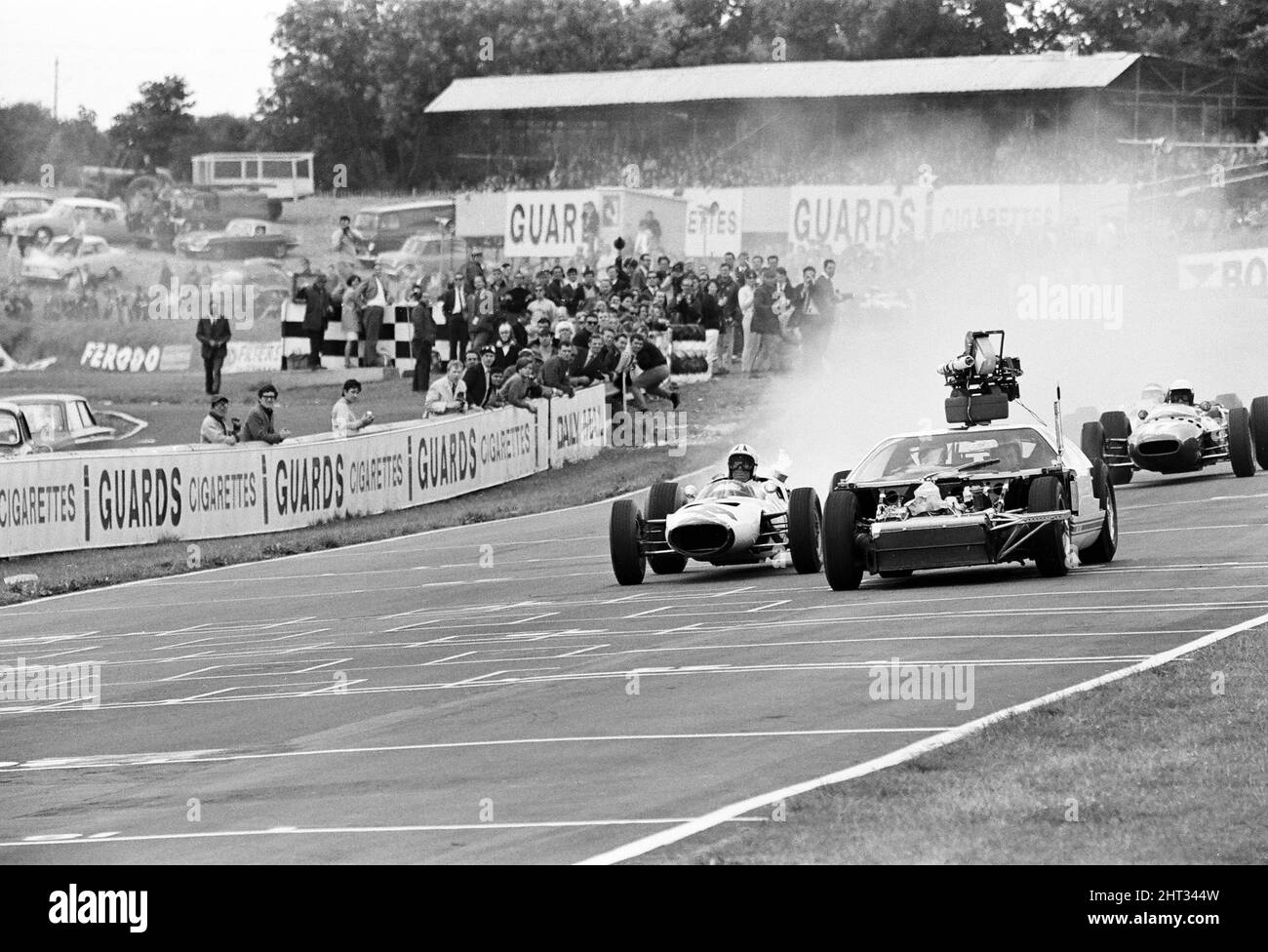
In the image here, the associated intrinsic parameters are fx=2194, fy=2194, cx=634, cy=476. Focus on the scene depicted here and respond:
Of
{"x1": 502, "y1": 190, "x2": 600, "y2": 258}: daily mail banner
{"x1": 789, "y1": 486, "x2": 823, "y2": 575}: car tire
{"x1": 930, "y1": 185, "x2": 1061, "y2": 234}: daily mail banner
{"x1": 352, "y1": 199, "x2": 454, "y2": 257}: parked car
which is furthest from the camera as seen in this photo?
{"x1": 352, "y1": 199, "x2": 454, "y2": 257}: parked car

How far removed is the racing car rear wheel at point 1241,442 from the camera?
24.3m

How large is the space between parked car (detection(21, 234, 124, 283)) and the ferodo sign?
26.1 m

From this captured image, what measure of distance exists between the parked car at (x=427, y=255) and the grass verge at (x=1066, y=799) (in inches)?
1744

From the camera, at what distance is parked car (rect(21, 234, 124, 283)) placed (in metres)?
54.4

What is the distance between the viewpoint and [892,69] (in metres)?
57.1

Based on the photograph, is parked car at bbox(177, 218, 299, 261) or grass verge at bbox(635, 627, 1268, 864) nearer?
grass verge at bbox(635, 627, 1268, 864)

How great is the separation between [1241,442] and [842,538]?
8.99 m

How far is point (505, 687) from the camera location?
13.6 meters

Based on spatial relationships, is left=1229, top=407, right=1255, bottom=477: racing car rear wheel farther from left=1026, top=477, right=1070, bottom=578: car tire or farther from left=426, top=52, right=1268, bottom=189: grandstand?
left=426, top=52, right=1268, bottom=189: grandstand

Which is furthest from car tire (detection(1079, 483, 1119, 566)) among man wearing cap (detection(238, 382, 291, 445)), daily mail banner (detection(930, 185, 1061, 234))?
daily mail banner (detection(930, 185, 1061, 234))

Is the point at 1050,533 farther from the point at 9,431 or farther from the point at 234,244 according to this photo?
the point at 234,244

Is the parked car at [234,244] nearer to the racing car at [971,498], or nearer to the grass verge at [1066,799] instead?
the racing car at [971,498]

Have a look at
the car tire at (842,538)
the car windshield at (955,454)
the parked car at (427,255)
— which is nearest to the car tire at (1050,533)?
the car windshield at (955,454)

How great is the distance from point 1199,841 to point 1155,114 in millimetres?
48174
